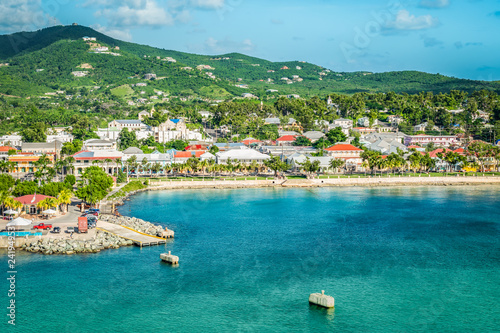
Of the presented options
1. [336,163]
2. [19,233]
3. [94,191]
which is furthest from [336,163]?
[19,233]

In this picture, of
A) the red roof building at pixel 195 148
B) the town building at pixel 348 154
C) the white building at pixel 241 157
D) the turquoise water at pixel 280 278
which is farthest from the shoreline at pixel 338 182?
the red roof building at pixel 195 148

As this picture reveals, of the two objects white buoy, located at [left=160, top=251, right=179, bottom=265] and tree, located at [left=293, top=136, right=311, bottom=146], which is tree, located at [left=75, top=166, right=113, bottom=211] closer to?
white buoy, located at [left=160, top=251, right=179, bottom=265]

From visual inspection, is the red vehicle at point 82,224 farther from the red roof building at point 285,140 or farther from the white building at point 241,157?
the red roof building at point 285,140

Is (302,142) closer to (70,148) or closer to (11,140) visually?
(70,148)

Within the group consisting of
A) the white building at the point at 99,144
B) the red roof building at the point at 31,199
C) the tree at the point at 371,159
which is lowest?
the red roof building at the point at 31,199

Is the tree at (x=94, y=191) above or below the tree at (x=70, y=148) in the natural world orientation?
below

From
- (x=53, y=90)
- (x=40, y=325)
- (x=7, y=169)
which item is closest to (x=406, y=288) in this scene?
(x=40, y=325)

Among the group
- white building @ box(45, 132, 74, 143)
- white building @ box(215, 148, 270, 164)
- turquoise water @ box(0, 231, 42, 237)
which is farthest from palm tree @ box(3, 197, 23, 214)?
white building @ box(45, 132, 74, 143)

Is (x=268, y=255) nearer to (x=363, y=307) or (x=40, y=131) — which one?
(x=363, y=307)
